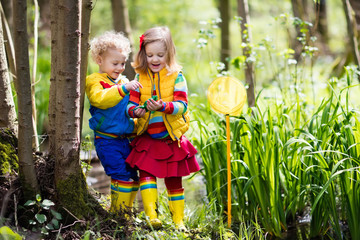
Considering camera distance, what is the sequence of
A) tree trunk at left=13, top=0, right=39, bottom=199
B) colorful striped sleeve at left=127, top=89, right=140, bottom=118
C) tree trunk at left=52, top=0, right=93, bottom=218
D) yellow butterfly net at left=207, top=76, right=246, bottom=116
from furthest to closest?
yellow butterfly net at left=207, top=76, right=246, bottom=116
colorful striped sleeve at left=127, top=89, right=140, bottom=118
tree trunk at left=52, top=0, right=93, bottom=218
tree trunk at left=13, top=0, right=39, bottom=199

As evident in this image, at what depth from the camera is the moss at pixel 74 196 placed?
235cm

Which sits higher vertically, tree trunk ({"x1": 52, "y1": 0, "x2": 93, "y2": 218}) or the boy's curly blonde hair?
the boy's curly blonde hair

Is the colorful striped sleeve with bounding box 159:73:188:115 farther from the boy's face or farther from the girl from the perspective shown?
the boy's face

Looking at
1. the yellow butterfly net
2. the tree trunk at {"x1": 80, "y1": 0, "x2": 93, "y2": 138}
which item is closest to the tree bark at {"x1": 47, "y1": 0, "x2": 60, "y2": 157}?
the tree trunk at {"x1": 80, "y1": 0, "x2": 93, "y2": 138}

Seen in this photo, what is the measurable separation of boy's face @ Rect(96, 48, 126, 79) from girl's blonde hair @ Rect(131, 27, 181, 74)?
9 centimetres

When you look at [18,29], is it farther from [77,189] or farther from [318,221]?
[318,221]

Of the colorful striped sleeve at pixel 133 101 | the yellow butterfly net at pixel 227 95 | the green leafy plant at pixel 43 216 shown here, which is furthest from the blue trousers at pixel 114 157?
the yellow butterfly net at pixel 227 95

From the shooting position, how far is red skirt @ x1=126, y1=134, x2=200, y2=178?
2.61 metres

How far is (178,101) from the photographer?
2598 millimetres

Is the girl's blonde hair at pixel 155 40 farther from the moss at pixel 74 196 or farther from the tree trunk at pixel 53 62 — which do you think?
the moss at pixel 74 196

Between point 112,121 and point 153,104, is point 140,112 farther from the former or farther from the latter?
point 112,121

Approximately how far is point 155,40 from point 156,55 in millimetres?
86

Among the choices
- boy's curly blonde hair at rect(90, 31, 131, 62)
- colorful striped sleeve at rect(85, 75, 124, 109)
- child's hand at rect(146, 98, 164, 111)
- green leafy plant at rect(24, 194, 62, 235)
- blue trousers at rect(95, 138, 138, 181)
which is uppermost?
boy's curly blonde hair at rect(90, 31, 131, 62)

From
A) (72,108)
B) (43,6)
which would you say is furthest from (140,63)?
(43,6)
